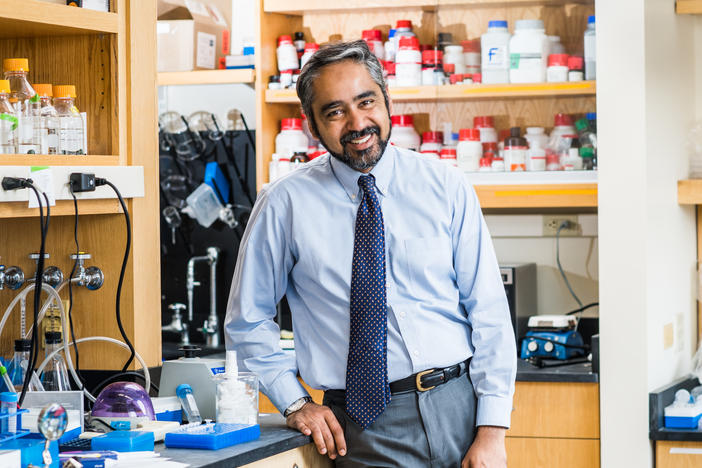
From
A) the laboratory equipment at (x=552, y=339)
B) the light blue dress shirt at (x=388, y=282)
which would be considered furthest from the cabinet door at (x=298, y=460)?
the laboratory equipment at (x=552, y=339)

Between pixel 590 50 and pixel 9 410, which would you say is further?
pixel 590 50

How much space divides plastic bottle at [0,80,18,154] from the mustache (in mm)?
830

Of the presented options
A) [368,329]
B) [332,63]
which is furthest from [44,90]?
[368,329]

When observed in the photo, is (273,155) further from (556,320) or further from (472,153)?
(556,320)

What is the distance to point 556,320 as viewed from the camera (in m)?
3.60

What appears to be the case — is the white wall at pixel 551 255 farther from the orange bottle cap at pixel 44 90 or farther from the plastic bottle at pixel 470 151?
the orange bottle cap at pixel 44 90

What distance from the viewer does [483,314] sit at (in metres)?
2.29

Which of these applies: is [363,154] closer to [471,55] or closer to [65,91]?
[65,91]

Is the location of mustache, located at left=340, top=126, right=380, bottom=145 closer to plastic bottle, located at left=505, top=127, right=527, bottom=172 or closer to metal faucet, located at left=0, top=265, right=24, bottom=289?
metal faucet, located at left=0, top=265, right=24, bottom=289

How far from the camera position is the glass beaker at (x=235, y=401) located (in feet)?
7.10

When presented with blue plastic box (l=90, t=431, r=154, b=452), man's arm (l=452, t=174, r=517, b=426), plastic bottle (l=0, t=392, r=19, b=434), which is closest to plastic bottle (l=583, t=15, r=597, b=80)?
man's arm (l=452, t=174, r=517, b=426)

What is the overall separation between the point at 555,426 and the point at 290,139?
179 cm

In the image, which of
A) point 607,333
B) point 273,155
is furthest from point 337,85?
point 273,155

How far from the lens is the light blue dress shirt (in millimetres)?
2236
